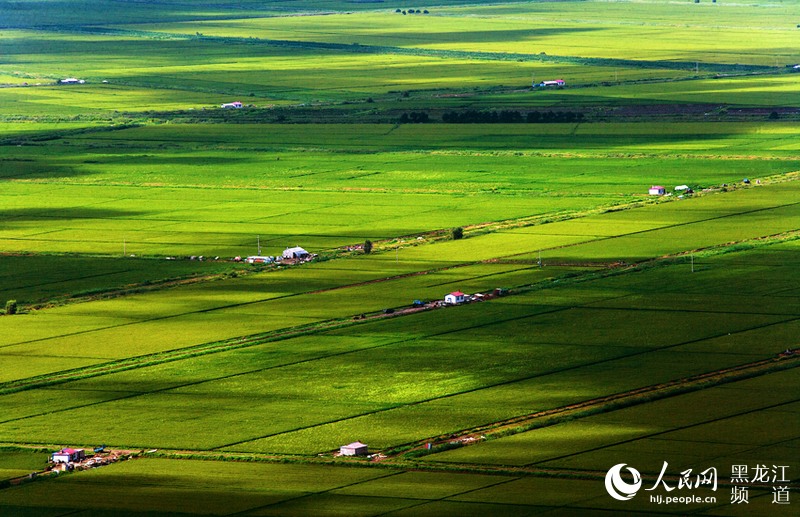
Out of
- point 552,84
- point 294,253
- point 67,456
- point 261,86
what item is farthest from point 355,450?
point 261,86

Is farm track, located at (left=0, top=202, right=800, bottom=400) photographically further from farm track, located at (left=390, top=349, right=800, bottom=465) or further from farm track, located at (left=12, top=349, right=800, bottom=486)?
farm track, located at (left=390, top=349, right=800, bottom=465)

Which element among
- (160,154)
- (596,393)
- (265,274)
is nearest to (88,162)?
(160,154)

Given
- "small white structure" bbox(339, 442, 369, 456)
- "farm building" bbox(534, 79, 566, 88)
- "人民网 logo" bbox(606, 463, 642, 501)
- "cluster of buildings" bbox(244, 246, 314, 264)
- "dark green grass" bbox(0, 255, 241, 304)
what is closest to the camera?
"人民网 logo" bbox(606, 463, 642, 501)

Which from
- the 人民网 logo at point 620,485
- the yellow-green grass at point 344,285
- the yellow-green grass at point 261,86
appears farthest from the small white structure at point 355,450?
the yellow-green grass at point 261,86

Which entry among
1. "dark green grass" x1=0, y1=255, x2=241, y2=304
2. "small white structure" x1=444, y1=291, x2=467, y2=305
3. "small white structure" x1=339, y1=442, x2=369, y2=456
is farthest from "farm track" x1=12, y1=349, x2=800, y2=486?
"dark green grass" x1=0, y1=255, x2=241, y2=304

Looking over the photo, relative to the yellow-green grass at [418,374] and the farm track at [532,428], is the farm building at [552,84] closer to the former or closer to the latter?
the yellow-green grass at [418,374]

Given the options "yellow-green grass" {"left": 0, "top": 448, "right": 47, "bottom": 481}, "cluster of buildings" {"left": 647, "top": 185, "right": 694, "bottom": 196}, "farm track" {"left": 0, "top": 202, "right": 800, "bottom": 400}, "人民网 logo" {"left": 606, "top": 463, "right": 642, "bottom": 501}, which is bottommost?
"人民网 logo" {"left": 606, "top": 463, "right": 642, "bottom": 501}
